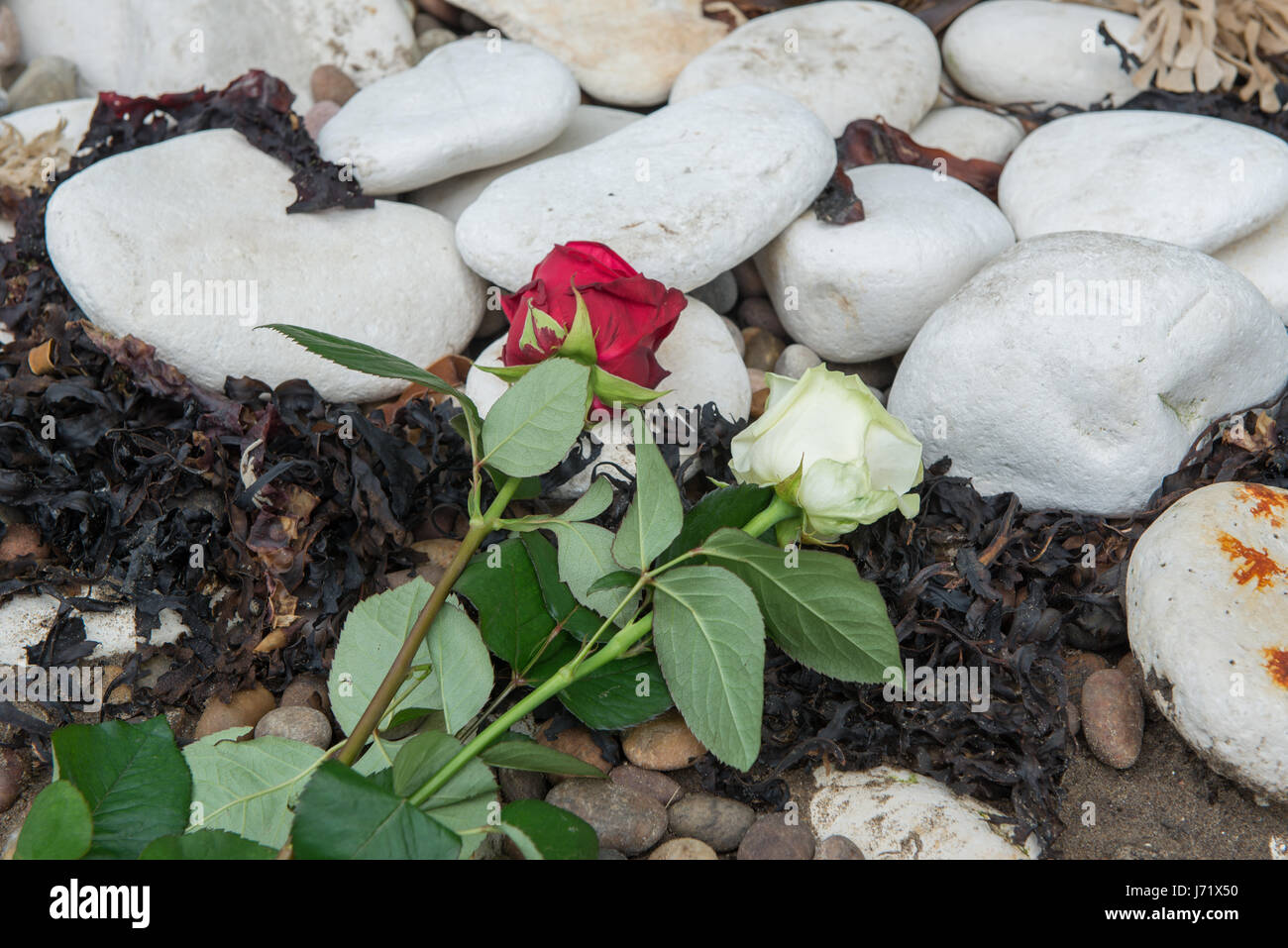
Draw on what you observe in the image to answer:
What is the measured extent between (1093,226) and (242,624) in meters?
2.02

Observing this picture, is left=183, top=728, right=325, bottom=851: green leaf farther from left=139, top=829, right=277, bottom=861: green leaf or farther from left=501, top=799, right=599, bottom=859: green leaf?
left=501, top=799, right=599, bottom=859: green leaf

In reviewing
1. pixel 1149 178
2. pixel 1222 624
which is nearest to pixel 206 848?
pixel 1222 624

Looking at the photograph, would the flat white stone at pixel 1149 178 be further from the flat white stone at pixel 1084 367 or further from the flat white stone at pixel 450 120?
the flat white stone at pixel 450 120

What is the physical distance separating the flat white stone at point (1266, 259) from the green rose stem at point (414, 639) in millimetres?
1878

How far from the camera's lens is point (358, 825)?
3.74 ft

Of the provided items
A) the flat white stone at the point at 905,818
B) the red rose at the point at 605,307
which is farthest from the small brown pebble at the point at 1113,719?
the red rose at the point at 605,307

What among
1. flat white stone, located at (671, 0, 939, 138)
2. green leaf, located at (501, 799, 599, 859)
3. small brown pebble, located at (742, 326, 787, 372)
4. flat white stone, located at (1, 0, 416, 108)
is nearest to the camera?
green leaf, located at (501, 799, 599, 859)

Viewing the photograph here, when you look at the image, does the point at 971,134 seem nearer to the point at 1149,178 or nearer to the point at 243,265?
the point at 1149,178

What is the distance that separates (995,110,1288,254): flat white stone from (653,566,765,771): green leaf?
1560 millimetres

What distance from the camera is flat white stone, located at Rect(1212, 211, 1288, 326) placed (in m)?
2.41

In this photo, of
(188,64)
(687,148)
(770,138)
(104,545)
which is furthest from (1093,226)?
(188,64)

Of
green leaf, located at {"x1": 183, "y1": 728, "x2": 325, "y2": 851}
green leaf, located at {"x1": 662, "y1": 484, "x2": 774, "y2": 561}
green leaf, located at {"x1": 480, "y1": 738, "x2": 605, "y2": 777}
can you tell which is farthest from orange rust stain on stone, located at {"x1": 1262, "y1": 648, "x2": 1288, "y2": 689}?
green leaf, located at {"x1": 183, "y1": 728, "x2": 325, "y2": 851}

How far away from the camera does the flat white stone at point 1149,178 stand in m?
2.32
